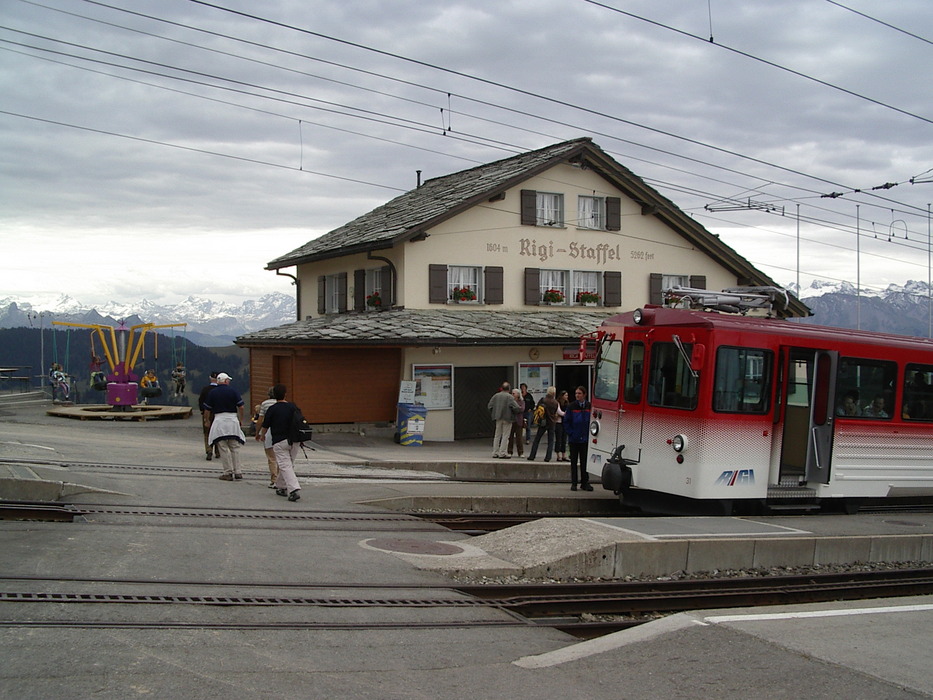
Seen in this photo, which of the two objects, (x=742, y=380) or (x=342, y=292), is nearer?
(x=742, y=380)

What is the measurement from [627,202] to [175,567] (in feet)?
84.3

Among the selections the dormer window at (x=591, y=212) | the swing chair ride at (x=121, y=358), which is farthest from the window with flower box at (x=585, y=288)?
the swing chair ride at (x=121, y=358)

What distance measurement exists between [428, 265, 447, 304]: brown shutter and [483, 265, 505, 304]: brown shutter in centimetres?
149

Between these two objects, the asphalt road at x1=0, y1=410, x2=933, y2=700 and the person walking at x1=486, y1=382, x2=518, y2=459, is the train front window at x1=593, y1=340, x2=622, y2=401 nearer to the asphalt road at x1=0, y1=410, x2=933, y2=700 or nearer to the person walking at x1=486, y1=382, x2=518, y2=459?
the asphalt road at x1=0, y1=410, x2=933, y2=700

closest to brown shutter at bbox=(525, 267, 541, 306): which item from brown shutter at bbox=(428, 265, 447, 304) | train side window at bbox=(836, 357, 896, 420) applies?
brown shutter at bbox=(428, 265, 447, 304)

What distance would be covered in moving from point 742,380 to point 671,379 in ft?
3.29

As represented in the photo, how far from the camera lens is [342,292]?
32375mm

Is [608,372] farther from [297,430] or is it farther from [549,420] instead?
[549,420]

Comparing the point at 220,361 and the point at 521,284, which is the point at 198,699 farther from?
the point at 220,361

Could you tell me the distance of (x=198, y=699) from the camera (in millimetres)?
5387

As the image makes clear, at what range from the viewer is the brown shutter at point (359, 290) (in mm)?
30350

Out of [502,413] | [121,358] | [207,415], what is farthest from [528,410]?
[121,358]

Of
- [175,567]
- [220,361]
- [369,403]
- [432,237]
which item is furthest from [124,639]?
[220,361]

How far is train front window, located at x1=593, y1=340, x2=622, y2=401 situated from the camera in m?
15.0
